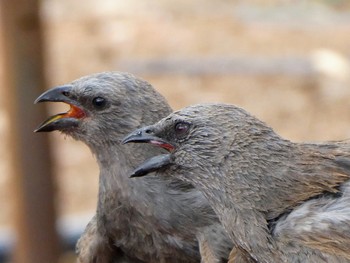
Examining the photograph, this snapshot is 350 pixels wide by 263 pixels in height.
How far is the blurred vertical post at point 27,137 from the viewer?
6.71 metres

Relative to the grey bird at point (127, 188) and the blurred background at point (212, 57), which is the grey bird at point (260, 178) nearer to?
the grey bird at point (127, 188)

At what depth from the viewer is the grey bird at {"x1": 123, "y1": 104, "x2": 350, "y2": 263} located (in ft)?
12.8

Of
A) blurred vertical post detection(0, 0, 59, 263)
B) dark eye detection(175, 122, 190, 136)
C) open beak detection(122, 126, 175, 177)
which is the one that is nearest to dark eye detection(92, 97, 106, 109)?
open beak detection(122, 126, 175, 177)

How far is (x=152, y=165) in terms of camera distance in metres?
4.24

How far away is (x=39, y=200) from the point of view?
7289mm

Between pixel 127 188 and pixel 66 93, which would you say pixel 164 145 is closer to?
pixel 127 188

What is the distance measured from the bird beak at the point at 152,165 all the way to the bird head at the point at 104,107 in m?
0.50

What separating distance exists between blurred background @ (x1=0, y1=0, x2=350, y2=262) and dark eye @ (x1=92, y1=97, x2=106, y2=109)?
4.60 m

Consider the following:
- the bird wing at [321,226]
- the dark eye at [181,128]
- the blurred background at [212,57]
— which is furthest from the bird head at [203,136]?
the blurred background at [212,57]

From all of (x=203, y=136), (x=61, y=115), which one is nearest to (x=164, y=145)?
(x=203, y=136)

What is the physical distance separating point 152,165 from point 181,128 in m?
0.18

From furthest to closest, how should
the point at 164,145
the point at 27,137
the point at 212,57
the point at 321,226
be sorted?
1. the point at 212,57
2. the point at 27,137
3. the point at 164,145
4. the point at 321,226

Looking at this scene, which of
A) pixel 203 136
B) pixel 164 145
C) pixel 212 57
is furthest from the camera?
pixel 212 57

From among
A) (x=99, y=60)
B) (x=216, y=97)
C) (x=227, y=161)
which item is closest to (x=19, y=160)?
(x=227, y=161)
